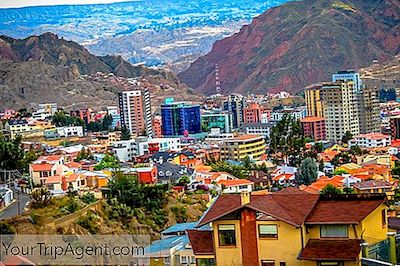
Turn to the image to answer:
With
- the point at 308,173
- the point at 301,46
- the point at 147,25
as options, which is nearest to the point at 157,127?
the point at 308,173

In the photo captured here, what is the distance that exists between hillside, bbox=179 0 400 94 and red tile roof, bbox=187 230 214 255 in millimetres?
38671

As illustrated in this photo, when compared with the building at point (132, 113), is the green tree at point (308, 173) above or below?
below

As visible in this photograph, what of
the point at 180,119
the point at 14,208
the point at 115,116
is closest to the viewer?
the point at 14,208

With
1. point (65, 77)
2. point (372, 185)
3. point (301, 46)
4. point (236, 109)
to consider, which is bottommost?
point (372, 185)

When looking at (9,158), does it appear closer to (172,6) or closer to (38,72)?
(38,72)

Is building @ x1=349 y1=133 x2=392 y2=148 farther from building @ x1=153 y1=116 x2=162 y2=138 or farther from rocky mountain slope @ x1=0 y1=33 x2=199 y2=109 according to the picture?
rocky mountain slope @ x1=0 y1=33 x2=199 y2=109

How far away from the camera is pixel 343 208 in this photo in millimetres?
3742

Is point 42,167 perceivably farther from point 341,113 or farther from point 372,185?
point 341,113

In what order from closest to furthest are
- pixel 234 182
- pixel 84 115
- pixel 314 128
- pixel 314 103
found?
pixel 234 182, pixel 314 128, pixel 84 115, pixel 314 103

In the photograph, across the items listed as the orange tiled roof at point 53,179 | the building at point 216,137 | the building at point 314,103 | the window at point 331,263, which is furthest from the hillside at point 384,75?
the window at point 331,263

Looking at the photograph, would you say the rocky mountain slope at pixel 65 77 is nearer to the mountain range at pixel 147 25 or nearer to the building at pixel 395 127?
the building at pixel 395 127

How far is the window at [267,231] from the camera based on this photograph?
3717mm

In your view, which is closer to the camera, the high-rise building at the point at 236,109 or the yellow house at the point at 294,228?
the yellow house at the point at 294,228

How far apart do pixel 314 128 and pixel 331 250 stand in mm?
19466
